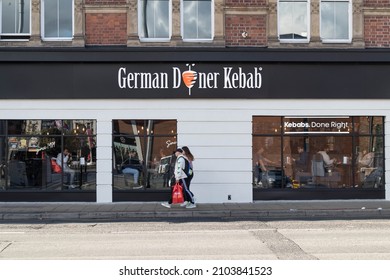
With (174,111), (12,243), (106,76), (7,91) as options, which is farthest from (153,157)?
(12,243)

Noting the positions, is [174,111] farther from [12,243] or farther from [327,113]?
[12,243]

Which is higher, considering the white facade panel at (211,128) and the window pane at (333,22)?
the window pane at (333,22)

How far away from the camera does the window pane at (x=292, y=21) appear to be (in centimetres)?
1731

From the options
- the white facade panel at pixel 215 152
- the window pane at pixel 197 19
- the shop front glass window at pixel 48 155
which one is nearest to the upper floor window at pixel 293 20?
the window pane at pixel 197 19

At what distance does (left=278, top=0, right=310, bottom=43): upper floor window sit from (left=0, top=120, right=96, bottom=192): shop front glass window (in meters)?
6.86

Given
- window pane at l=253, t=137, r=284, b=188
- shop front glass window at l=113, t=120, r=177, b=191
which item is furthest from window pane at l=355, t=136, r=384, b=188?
shop front glass window at l=113, t=120, r=177, b=191

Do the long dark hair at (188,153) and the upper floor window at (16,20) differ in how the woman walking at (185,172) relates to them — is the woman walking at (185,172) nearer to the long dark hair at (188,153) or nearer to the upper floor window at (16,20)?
the long dark hair at (188,153)

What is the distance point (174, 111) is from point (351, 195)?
6303mm

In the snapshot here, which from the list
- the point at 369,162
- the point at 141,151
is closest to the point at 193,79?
the point at 141,151

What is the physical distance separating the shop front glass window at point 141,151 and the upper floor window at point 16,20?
4215mm

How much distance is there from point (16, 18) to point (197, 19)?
5829 mm

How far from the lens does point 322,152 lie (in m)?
17.3

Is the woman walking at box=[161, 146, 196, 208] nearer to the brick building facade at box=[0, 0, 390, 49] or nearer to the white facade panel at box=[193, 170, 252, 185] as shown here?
the white facade panel at box=[193, 170, 252, 185]

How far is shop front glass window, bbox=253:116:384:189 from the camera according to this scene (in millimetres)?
17109
